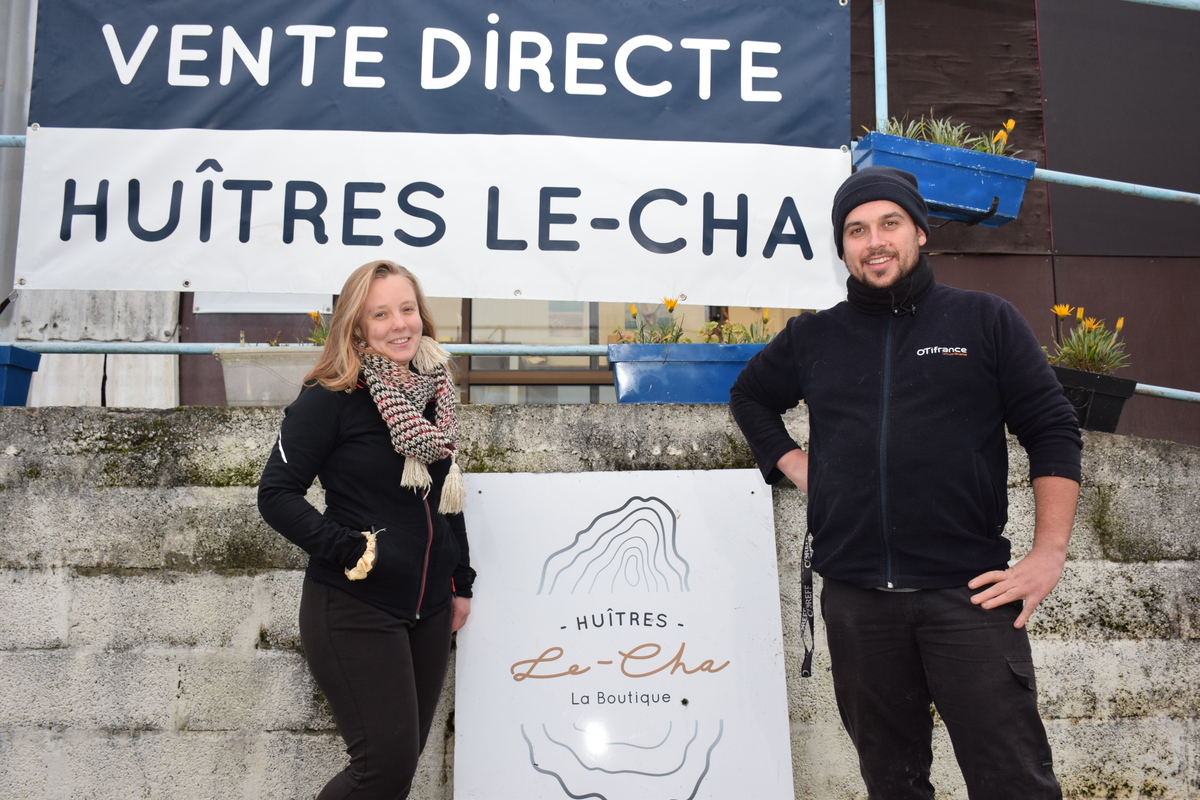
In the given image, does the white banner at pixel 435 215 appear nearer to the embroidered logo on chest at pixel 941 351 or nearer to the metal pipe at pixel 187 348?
the metal pipe at pixel 187 348

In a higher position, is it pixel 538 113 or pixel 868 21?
pixel 868 21

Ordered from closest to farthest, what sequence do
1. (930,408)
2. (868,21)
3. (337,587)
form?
1. (930,408)
2. (337,587)
3. (868,21)

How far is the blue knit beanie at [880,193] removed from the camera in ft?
6.70

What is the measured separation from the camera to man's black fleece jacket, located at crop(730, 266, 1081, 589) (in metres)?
1.89

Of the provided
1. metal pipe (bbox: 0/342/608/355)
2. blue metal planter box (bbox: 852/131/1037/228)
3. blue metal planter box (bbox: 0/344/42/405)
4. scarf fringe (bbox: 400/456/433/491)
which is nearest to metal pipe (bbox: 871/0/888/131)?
blue metal planter box (bbox: 852/131/1037/228)

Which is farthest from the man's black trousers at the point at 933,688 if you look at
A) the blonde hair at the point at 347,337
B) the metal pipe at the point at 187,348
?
the metal pipe at the point at 187,348

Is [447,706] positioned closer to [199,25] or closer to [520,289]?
[520,289]

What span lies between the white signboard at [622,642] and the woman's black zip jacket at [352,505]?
492 millimetres

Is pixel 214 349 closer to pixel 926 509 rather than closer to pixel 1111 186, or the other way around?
pixel 926 509

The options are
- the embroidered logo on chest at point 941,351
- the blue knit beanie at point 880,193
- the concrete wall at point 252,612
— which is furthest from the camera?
the concrete wall at point 252,612

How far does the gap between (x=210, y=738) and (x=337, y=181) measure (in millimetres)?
1896

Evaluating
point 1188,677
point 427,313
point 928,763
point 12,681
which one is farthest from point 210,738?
point 1188,677

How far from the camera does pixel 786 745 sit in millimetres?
2604

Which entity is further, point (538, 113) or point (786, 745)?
point (538, 113)
